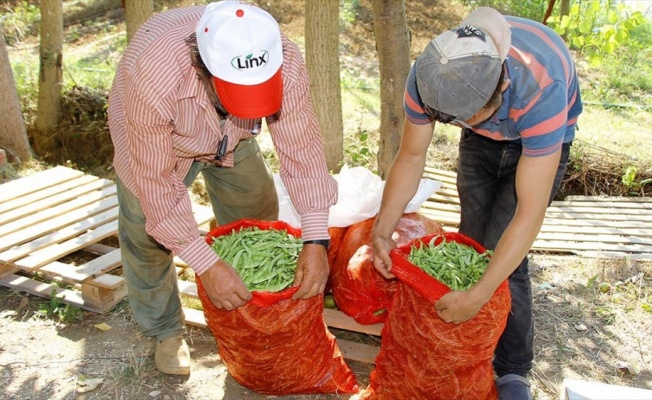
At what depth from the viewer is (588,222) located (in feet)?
15.3

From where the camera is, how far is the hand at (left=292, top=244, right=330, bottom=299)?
8.39ft

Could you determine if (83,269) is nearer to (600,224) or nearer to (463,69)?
(463,69)

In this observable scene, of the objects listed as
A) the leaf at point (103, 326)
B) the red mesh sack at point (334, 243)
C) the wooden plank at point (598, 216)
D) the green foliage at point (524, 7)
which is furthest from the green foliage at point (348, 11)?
the leaf at point (103, 326)

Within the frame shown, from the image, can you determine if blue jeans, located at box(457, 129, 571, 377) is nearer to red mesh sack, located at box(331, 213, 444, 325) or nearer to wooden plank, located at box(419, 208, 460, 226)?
red mesh sack, located at box(331, 213, 444, 325)

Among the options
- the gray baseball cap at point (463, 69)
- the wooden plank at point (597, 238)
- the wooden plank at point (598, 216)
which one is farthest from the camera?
the wooden plank at point (598, 216)

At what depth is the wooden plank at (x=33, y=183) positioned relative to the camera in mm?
4484

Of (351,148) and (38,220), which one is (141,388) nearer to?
(38,220)

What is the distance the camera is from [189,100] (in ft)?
7.59

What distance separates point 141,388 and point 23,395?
0.56 metres

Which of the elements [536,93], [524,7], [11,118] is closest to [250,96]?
[536,93]

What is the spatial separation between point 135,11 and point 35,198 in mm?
2058

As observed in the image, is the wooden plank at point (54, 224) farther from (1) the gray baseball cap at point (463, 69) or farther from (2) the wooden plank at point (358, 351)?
(1) the gray baseball cap at point (463, 69)

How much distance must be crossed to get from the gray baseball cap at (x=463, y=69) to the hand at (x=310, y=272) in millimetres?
838

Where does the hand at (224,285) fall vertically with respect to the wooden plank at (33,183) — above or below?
above
